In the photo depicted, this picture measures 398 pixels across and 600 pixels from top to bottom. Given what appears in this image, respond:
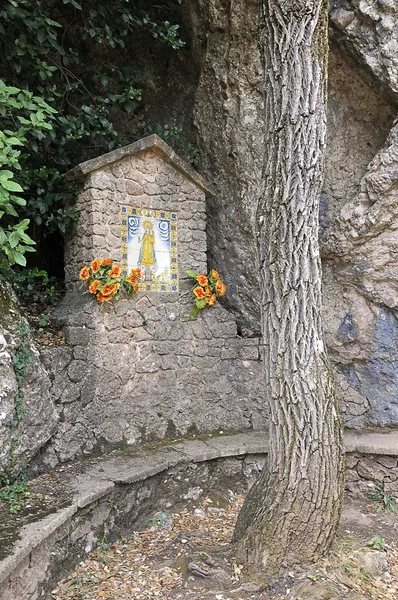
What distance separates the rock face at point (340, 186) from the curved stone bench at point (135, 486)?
0.70 m

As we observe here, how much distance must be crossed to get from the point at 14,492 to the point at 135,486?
80 centimetres

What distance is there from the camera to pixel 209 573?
2693mm

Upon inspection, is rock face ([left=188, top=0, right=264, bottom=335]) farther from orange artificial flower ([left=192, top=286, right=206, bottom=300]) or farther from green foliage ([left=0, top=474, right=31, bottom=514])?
green foliage ([left=0, top=474, right=31, bottom=514])

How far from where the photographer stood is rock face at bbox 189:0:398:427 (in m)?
4.30

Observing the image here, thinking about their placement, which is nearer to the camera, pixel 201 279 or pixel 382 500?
pixel 382 500

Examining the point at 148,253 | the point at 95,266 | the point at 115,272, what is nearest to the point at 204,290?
the point at 148,253

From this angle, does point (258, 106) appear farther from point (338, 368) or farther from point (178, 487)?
point (178, 487)

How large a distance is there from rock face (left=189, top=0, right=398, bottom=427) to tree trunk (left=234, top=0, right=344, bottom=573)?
1.67 metres

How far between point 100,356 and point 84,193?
1306mm

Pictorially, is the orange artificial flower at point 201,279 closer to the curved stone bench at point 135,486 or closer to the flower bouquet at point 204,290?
the flower bouquet at point 204,290

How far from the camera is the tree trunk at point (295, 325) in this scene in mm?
2693

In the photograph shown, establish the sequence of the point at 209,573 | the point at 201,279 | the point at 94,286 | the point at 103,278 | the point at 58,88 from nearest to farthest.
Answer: the point at 209,573
the point at 94,286
the point at 103,278
the point at 201,279
the point at 58,88

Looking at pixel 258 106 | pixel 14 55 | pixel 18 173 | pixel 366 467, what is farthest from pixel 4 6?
pixel 366 467

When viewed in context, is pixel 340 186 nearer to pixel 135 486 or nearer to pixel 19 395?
pixel 135 486
